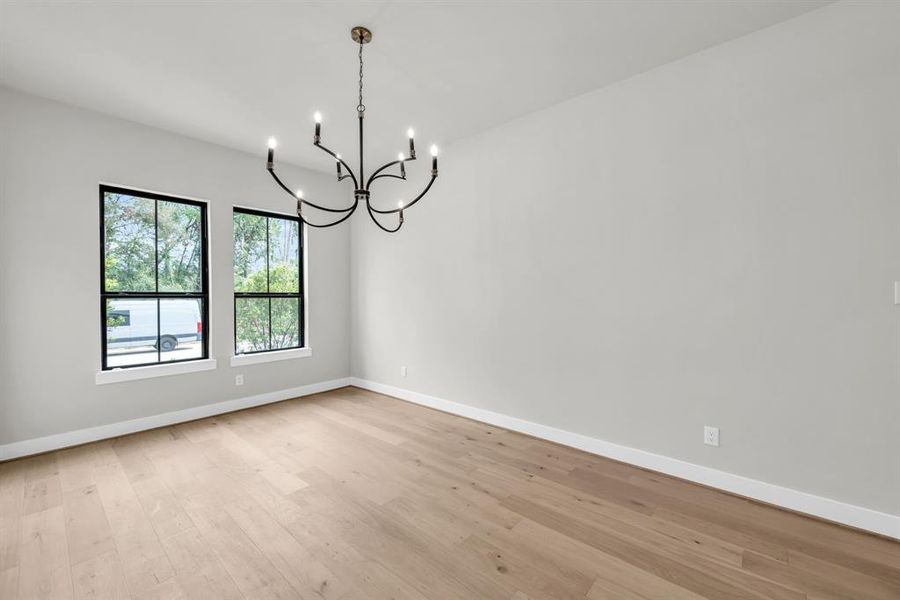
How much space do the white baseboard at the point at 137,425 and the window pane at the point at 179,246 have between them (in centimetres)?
122

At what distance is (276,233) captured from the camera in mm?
4609

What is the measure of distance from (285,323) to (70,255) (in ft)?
6.51

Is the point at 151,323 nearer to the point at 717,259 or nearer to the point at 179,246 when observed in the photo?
the point at 179,246

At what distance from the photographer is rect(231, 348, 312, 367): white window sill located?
4.17 m

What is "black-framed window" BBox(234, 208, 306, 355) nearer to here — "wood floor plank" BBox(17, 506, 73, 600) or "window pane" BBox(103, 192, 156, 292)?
"window pane" BBox(103, 192, 156, 292)

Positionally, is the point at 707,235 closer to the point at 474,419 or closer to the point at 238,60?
the point at 474,419

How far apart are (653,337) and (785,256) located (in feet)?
2.92

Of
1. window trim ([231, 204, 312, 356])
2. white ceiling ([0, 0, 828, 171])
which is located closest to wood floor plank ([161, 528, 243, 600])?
window trim ([231, 204, 312, 356])

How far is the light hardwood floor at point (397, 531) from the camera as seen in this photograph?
66.6 inches

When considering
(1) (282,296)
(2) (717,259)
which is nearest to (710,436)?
(2) (717,259)

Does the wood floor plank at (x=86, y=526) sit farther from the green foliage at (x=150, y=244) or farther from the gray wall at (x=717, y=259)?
the gray wall at (x=717, y=259)

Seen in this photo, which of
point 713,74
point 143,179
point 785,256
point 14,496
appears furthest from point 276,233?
point 785,256

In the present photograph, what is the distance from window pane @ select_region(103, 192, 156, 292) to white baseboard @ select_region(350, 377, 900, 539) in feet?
10.9

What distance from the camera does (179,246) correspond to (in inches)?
151
